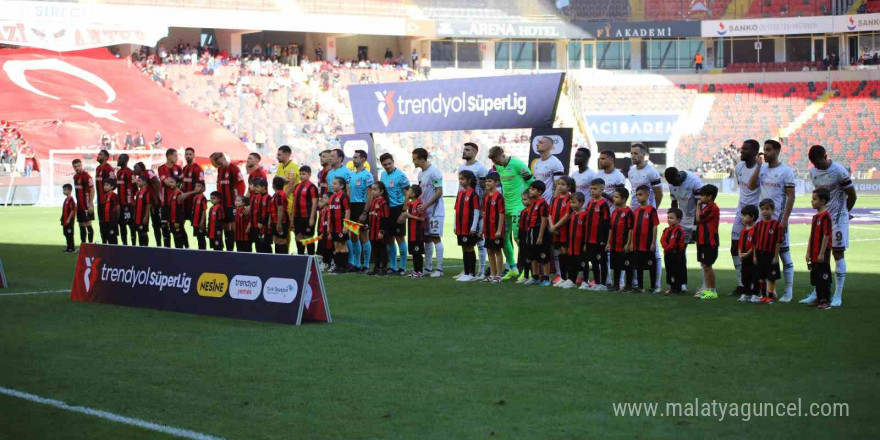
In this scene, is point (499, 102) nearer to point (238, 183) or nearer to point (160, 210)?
point (238, 183)

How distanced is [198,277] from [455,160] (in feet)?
131

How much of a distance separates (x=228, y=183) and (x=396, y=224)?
3.77 meters

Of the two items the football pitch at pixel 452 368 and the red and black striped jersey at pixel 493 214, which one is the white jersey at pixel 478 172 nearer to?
the red and black striped jersey at pixel 493 214

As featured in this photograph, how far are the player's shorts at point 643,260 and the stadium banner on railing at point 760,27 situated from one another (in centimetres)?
5281

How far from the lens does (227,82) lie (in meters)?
54.2

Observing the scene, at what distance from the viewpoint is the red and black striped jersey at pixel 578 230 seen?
13664 millimetres

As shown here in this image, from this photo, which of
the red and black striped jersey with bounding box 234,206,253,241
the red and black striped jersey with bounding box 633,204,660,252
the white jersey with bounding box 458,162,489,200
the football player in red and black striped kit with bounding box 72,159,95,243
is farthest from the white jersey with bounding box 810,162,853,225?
the football player in red and black striped kit with bounding box 72,159,95,243

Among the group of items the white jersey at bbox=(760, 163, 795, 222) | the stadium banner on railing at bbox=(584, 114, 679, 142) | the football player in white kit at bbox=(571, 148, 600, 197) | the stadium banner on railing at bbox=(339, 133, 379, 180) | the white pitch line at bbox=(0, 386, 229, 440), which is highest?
the stadium banner on railing at bbox=(584, 114, 679, 142)

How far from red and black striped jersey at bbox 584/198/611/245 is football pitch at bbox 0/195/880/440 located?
82cm

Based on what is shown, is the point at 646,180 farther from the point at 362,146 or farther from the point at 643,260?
the point at 362,146

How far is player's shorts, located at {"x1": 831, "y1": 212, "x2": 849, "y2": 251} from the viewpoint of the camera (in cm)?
1147

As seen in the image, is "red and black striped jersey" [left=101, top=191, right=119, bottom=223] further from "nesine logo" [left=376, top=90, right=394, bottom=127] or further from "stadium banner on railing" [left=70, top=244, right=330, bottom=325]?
"stadium banner on railing" [left=70, top=244, right=330, bottom=325]

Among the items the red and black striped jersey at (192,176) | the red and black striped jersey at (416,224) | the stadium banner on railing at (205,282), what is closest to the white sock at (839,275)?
the stadium banner on railing at (205,282)

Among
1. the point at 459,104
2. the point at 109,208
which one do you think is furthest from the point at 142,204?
the point at 459,104
